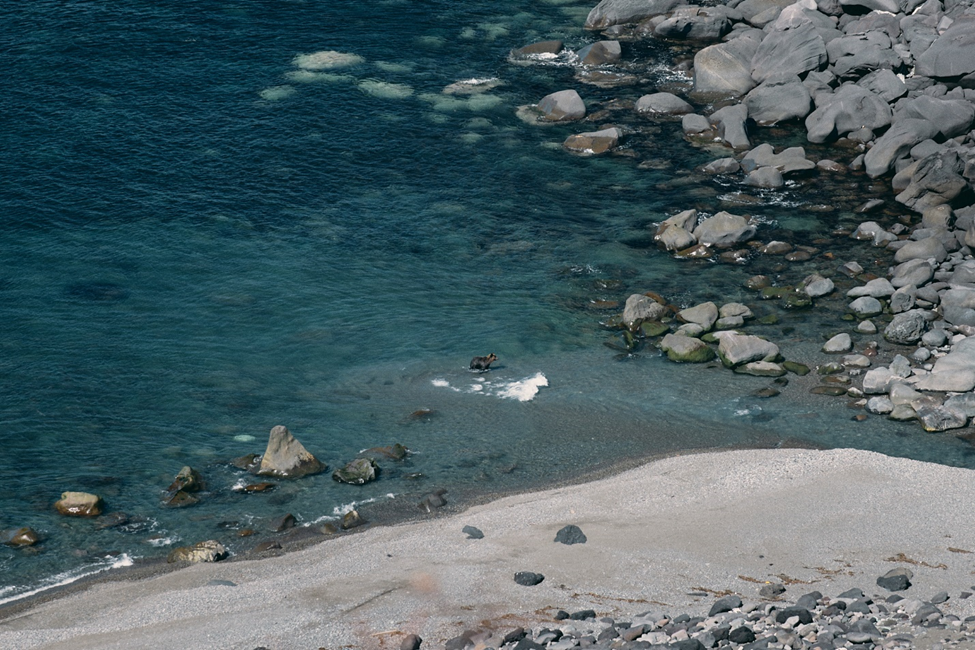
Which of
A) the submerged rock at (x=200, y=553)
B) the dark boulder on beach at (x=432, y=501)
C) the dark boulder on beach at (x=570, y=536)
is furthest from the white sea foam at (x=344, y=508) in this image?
the dark boulder on beach at (x=570, y=536)

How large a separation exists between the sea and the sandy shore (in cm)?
174

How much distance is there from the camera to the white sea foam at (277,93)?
40719 mm

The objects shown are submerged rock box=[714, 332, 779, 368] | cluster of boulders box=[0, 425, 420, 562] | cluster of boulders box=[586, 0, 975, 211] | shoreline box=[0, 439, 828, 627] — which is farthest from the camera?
cluster of boulders box=[586, 0, 975, 211]

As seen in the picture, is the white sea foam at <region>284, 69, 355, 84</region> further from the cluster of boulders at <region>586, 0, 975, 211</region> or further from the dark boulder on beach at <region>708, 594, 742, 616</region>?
the dark boulder on beach at <region>708, 594, 742, 616</region>

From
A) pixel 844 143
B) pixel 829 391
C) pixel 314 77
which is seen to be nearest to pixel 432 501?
pixel 829 391

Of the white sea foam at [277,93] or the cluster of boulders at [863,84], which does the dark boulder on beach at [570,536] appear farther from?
the white sea foam at [277,93]

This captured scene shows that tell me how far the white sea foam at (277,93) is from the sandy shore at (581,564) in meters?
24.3

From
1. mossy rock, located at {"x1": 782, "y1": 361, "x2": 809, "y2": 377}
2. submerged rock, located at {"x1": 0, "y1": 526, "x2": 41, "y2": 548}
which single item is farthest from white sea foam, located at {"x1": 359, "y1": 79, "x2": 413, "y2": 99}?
submerged rock, located at {"x1": 0, "y1": 526, "x2": 41, "y2": 548}

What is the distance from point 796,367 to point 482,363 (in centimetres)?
740

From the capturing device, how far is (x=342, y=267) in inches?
1230

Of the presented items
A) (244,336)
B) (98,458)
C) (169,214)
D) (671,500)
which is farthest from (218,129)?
(671,500)

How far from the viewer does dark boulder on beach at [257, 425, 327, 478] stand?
2248 centimetres

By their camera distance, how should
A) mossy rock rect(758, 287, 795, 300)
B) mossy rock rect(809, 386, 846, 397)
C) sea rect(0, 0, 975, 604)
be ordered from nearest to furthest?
1. sea rect(0, 0, 975, 604)
2. mossy rock rect(809, 386, 846, 397)
3. mossy rock rect(758, 287, 795, 300)

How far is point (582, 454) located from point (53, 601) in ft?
34.9
